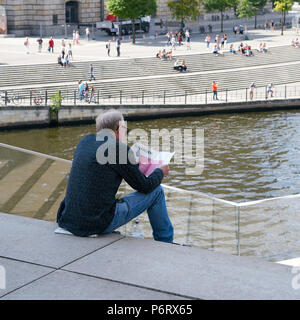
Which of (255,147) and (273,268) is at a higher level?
(273,268)

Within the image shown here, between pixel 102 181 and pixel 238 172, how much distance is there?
68.6 feet

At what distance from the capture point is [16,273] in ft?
14.5

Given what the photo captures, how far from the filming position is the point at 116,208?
5.34 metres

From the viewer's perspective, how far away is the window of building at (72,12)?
6119cm

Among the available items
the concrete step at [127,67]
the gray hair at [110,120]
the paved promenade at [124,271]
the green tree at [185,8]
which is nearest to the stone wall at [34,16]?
the green tree at [185,8]

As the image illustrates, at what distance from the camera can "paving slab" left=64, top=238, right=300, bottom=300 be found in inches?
161

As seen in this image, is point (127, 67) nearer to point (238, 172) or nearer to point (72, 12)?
point (238, 172)

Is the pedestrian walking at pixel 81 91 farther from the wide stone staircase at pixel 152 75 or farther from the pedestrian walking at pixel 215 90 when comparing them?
the pedestrian walking at pixel 215 90

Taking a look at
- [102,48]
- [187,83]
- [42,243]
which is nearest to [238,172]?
[187,83]

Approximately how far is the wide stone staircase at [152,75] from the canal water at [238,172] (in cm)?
442

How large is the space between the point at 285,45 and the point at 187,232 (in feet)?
164

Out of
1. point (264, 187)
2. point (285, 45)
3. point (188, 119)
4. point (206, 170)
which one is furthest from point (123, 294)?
point (285, 45)

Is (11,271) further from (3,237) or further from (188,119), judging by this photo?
(188,119)

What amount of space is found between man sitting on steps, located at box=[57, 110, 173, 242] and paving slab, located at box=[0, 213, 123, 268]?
0.11 metres
